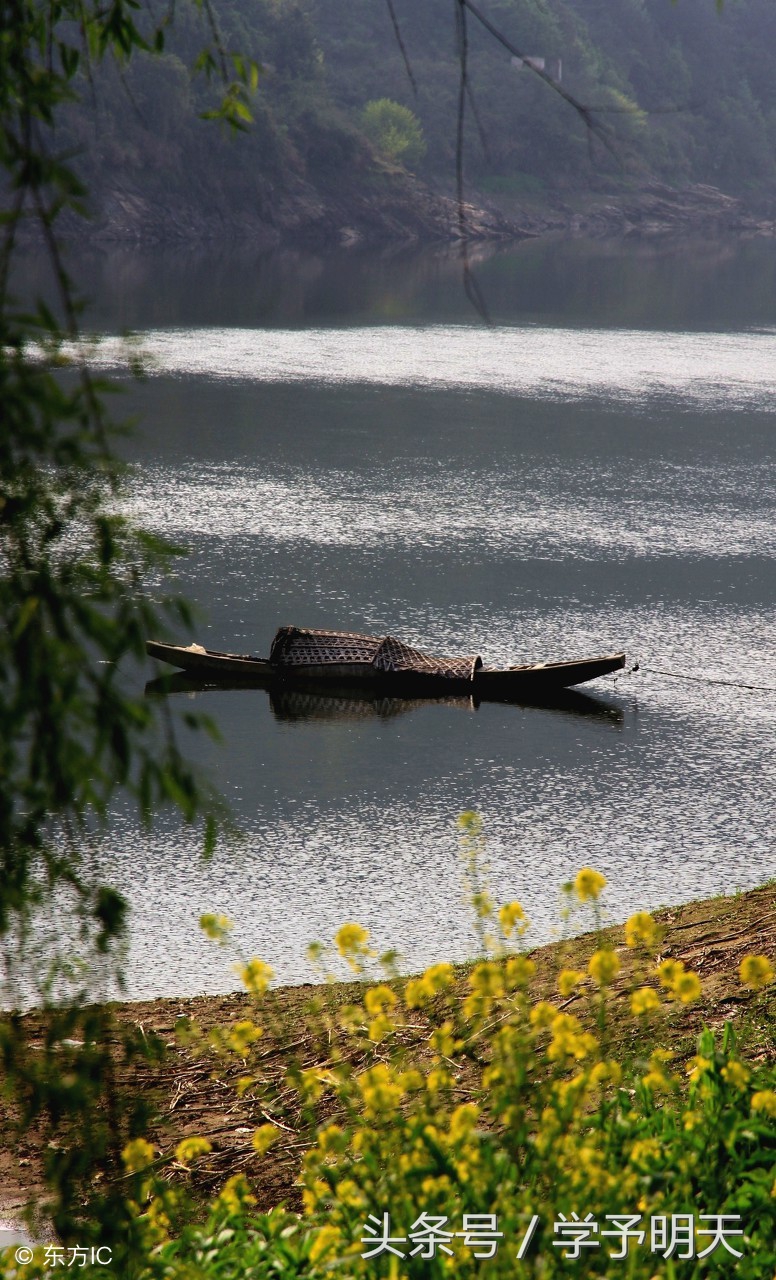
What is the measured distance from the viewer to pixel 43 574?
3.62 meters

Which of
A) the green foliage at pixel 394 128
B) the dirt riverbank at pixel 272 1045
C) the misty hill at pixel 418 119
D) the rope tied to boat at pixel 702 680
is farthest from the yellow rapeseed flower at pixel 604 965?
the green foliage at pixel 394 128

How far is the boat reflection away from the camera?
1825cm

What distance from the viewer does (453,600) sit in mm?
21922

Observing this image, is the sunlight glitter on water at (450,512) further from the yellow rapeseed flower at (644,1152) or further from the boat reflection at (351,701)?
the yellow rapeseed flower at (644,1152)

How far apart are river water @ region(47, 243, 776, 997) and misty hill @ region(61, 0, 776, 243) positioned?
2613 cm

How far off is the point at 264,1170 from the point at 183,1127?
636 mm

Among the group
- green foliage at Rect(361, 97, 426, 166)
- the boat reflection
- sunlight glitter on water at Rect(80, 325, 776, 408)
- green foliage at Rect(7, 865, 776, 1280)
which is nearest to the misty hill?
green foliage at Rect(361, 97, 426, 166)

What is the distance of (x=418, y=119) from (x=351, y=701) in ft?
328

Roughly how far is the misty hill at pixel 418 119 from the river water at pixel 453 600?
26.1 metres

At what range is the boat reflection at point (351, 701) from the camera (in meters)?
18.2

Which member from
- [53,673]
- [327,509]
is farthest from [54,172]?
[327,509]

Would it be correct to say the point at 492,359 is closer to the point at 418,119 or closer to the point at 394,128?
the point at 394,128

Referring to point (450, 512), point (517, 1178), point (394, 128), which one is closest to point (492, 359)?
point (450, 512)

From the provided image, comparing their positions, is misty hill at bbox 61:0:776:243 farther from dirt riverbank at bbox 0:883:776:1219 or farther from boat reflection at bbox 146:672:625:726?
dirt riverbank at bbox 0:883:776:1219
